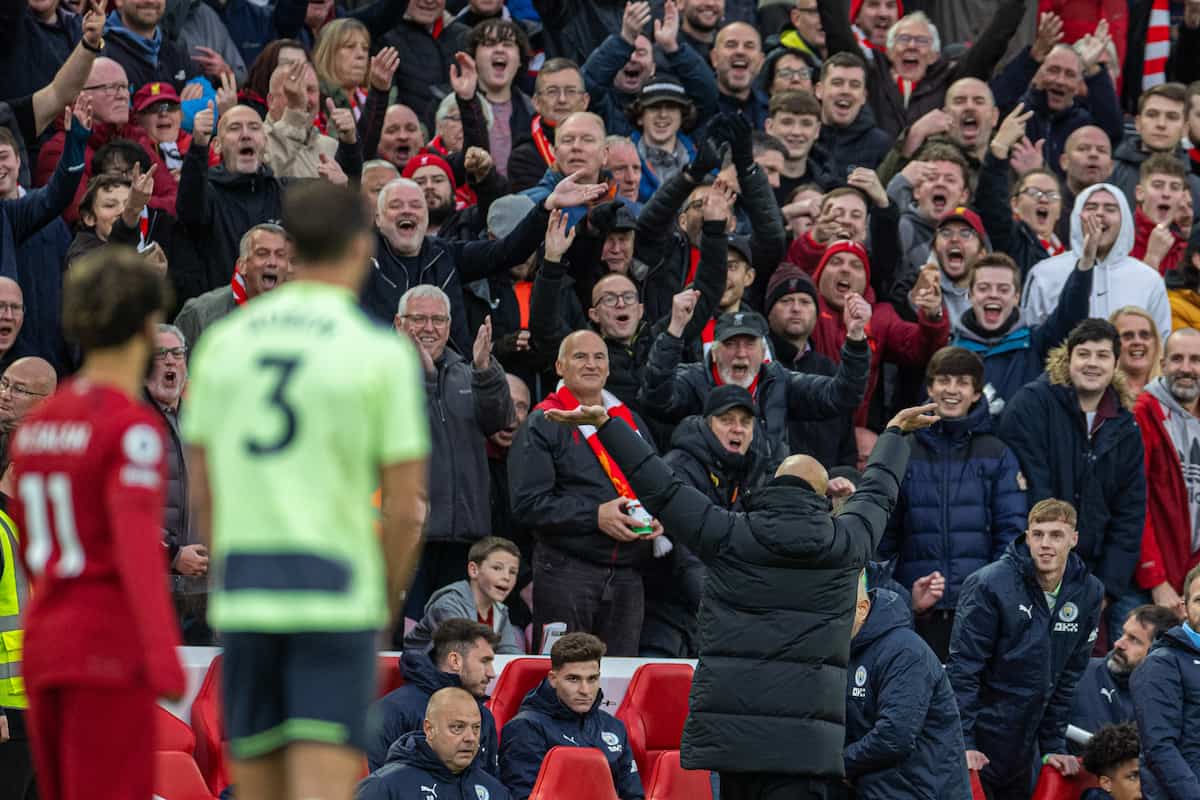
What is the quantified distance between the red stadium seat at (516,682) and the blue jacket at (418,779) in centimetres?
95

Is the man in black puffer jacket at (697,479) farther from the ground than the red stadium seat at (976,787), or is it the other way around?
the man in black puffer jacket at (697,479)

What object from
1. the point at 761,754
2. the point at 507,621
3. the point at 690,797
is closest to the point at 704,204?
the point at 507,621

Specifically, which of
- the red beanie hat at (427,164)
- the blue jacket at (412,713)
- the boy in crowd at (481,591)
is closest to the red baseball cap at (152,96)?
the red beanie hat at (427,164)

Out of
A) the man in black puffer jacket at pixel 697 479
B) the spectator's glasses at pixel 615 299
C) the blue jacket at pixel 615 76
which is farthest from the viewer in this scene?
the blue jacket at pixel 615 76

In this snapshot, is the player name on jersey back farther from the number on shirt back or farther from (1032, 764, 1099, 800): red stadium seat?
(1032, 764, 1099, 800): red stadium seat

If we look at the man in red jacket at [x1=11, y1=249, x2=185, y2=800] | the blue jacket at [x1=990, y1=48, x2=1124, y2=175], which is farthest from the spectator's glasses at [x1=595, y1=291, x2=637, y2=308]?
the man in red jacket at [x1=11, y1=249, x2=185, y2=800]

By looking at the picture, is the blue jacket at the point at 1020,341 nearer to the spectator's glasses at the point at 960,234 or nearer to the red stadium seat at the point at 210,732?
the spectator's glasses at the point at 960,234

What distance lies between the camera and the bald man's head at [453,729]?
9.74m

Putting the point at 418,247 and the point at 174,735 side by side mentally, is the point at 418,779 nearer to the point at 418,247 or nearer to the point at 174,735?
the point at 174,735

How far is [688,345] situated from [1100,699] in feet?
10.0

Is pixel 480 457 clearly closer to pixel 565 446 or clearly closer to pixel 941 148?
pixel 565 446

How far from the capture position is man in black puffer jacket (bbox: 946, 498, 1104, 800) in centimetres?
1104

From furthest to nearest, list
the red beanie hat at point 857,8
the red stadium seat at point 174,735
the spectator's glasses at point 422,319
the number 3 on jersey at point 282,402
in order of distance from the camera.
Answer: the red beanie hat at point 857,8
the spectator's glasses at point 422,319
the red stadium seat at point 174,735
the number 3 on jersey at point 282,402

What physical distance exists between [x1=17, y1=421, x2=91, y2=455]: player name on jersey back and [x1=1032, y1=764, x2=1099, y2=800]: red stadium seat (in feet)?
22.4
